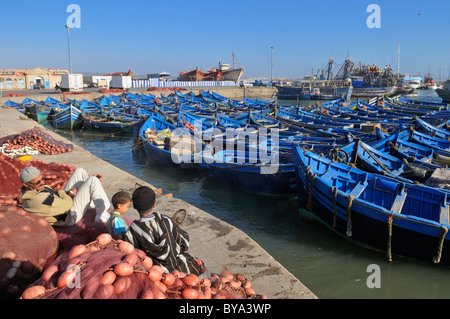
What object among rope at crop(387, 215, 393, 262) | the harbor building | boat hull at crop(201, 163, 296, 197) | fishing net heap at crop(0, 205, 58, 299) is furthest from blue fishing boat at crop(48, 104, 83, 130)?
the harbor building

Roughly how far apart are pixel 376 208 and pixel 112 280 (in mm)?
5906

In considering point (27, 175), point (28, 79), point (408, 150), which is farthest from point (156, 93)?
point (27, 175)

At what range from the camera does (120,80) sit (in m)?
49.7

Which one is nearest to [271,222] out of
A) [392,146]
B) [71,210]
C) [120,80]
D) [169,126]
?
[392,146]

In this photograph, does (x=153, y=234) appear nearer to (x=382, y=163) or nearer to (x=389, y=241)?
(x=389, y=241)

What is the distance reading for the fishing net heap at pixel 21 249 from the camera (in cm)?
336

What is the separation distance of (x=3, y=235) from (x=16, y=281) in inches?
20.5

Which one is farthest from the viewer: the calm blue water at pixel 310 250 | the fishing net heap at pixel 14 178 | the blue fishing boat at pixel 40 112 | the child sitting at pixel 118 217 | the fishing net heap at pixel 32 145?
the blue fishing boat at pixel 40 112

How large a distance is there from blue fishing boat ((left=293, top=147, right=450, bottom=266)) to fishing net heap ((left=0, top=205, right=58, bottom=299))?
597cm

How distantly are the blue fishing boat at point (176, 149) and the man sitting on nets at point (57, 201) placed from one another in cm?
763

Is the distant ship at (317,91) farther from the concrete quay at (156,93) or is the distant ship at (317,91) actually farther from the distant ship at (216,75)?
the distant ship at (216,75)

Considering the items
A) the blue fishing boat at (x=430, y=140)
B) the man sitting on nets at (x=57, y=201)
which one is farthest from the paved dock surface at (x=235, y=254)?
the blue fishing boat at (x=430, y=140)
